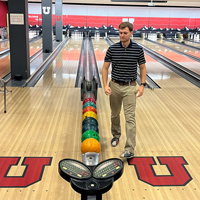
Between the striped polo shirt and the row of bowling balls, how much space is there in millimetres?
594

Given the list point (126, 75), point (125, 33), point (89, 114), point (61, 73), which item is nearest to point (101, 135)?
point (89, 114)

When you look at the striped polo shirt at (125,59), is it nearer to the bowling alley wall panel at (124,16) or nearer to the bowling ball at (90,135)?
the bowling ball at (90,135)

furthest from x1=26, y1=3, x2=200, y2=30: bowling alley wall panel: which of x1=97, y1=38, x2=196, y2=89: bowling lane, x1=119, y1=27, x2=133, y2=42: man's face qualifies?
x1=119, y1=27, x2=133, y2=42: man's face

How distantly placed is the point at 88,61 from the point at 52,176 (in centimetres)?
701

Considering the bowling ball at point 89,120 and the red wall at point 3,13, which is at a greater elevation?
the red wall at point 3,13

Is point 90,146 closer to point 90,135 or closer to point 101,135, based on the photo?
point 90,135

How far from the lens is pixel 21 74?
6184 mm

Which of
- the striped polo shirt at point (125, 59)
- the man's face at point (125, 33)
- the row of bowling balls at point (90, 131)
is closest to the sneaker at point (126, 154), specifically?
the row of bowling balls at point (90, 131)

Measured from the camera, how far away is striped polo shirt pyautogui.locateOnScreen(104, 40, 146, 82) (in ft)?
8.94

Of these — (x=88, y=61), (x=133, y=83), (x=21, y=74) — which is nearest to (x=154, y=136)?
(x=133, y=83)

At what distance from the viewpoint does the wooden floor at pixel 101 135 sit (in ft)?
7.78

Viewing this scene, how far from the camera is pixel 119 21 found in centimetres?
2103

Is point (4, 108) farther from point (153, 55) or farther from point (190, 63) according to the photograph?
point (153, 55)

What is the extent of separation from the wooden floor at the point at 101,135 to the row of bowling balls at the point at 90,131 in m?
0.23
